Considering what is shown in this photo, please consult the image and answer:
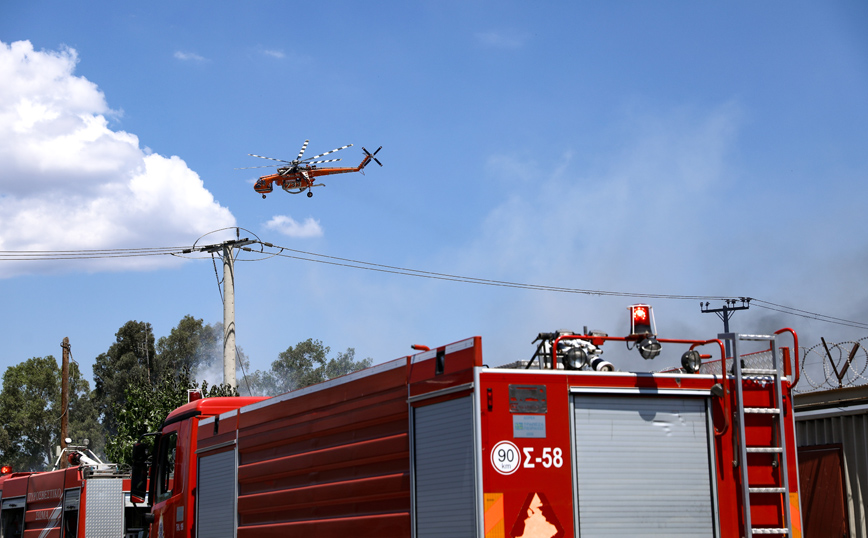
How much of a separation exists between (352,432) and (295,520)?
1.49 m

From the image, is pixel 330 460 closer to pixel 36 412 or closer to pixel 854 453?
pixel 854 453

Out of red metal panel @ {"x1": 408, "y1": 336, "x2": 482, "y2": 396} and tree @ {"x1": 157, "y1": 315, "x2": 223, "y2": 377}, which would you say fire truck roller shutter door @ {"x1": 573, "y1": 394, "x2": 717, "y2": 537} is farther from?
tree @ {"x1": 157, "y1": 315, "x2": 223, "y2": 377}

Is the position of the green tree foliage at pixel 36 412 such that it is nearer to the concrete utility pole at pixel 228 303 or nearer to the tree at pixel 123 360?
the tree at pixel 123 360

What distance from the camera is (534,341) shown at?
7375 millimetres

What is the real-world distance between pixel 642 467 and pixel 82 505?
12.7m

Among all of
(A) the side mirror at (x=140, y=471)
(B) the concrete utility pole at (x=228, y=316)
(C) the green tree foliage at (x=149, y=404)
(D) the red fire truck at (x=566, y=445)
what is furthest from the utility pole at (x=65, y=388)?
(D) the red fire truck at (x=566, y=445)

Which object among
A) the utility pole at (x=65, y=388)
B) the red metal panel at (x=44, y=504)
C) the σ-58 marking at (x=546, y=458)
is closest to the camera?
the σ-58 marking at (x=546, y=458)

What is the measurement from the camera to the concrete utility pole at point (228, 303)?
94.7ft

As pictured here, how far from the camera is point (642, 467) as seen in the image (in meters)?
6.68

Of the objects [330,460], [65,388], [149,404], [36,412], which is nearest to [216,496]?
[330,460]

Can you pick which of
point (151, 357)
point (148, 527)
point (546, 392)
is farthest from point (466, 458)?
point (151, 357)

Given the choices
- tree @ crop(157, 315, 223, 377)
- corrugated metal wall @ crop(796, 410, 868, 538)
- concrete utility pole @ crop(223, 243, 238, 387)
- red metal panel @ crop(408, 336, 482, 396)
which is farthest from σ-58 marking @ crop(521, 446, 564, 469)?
tree @ crop(157, 315, 223, 377)

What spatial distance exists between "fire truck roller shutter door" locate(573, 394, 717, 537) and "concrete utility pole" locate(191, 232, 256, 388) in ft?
74.8

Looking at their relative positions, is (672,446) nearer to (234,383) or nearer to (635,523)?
(635,523)
